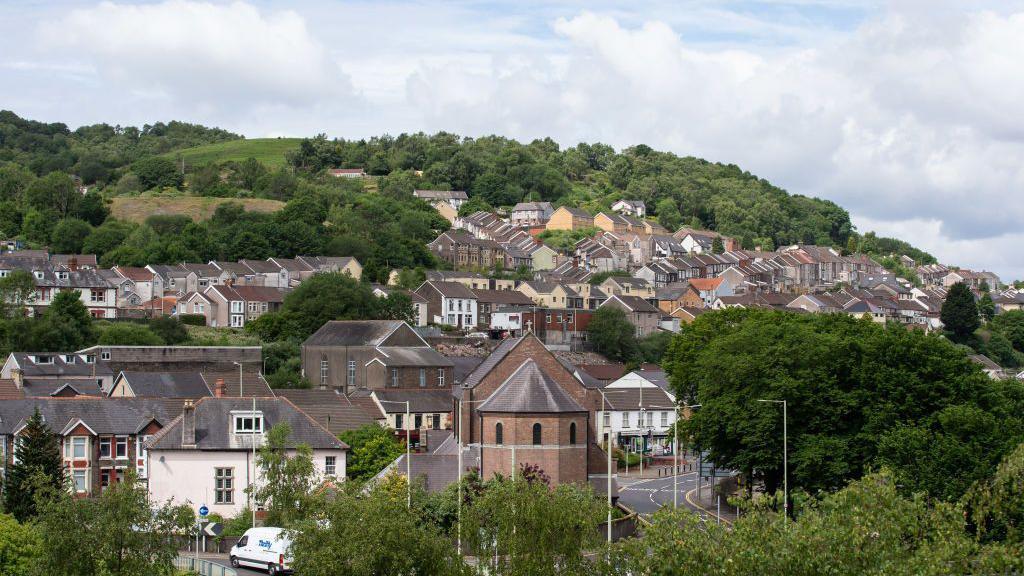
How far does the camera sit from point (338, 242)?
154 metres

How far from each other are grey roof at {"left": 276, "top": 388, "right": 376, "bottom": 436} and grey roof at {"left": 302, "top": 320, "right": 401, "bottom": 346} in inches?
660

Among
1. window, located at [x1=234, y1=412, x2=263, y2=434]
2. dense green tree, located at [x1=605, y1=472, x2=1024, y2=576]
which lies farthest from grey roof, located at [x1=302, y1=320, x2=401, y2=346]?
dense green tree, located at [x1=605, y1=472, x2=1024, y2=576]

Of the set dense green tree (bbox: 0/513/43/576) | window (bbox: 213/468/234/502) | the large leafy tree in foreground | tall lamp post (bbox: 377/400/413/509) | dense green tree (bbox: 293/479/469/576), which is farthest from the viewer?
window (bbox: 213/468/234/502)

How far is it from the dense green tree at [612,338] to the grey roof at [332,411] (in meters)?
55.7

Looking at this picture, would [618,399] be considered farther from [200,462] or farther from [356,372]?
[200,462]

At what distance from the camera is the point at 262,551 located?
48031mm

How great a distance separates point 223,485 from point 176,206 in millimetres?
122061

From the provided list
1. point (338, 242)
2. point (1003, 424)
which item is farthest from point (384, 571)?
point (338, 242)

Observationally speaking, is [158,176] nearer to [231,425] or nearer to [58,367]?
[58,367]

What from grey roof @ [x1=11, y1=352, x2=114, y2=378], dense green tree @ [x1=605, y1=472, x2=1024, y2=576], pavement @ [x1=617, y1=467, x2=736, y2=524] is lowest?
pavement @ [x1=617, y1=467, x2=736, y2=524]

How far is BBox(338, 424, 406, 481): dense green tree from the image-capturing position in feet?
223

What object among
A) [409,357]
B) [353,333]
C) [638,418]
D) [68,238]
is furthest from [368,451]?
[68,238]

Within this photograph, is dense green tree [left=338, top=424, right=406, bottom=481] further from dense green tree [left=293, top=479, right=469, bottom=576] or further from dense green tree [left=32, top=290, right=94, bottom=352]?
dense green tree [left=32, top=290, right=94, bottom=352]

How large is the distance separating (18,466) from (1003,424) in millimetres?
41033
